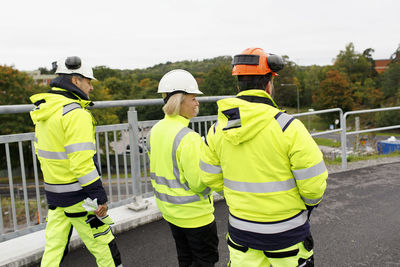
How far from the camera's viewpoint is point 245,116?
6.03 ft

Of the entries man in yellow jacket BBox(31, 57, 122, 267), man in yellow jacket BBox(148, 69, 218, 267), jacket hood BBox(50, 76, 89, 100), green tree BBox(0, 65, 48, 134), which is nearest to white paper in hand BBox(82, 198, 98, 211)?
man in yellow jacket BBox(31, 57, 122, 267)

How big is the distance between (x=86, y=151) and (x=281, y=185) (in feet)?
4.92

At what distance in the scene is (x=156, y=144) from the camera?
103 inches

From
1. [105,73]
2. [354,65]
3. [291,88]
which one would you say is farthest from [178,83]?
[291,88]

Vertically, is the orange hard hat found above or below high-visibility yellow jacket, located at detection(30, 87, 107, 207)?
above

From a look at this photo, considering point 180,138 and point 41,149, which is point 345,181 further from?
point 41,149

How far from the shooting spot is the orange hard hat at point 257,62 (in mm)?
1944

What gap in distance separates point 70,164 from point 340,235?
3300 millimetres

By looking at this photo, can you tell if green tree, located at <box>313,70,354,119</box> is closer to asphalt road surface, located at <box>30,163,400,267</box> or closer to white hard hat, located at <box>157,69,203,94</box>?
asphalt road surface, located at <box>30,163,400,267</box>

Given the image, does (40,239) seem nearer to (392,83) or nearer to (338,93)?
(338,93)

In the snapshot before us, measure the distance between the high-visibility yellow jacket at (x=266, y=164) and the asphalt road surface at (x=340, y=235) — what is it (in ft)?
5.59

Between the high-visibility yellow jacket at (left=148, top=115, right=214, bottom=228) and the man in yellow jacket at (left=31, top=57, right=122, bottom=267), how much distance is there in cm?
51

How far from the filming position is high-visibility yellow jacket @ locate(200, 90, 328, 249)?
5.99 ft

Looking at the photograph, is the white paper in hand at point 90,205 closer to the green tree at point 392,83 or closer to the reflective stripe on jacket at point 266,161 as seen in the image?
the reflective stripe on jacket at point 266,161
